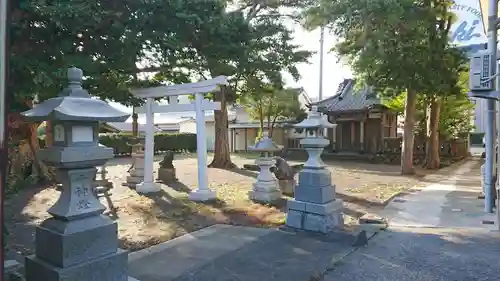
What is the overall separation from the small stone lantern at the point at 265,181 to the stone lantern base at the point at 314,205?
282 centimetres

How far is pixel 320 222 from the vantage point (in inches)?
217

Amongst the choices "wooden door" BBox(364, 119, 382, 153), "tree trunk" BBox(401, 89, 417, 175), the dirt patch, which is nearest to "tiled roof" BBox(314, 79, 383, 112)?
"wooden door" BBox(364, 119, 382, 153)

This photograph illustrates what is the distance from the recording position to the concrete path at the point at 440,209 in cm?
646

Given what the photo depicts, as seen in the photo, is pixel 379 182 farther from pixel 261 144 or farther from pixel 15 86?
pixel 15 86

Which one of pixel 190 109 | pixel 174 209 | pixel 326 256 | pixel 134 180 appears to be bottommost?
pixel 174 209

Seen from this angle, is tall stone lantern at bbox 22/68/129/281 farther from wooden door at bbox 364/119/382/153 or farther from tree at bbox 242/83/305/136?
wooden door at bbox 364/119/382/153

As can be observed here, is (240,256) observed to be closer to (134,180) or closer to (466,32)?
(134,180)

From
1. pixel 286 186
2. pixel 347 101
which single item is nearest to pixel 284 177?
pixel 286 186

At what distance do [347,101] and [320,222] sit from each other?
19.2m

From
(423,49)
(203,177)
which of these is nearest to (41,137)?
(203,177)

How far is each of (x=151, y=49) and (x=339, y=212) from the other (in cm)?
420

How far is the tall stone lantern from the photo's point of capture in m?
2.79

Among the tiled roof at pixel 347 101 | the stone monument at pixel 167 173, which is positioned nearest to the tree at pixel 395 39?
the stone monument at pixel 167 173

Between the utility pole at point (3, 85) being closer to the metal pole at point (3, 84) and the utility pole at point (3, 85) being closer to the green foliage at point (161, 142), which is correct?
the metal pole at point (3, 84)
